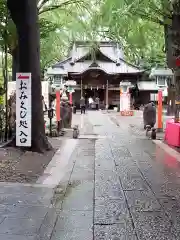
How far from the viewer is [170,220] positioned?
5570mm

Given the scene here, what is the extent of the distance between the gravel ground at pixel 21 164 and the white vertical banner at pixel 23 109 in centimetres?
42

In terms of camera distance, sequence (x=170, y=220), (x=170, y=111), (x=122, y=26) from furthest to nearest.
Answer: (x=170, y=111)
(x=122, y=26)
(x=170, y=220)

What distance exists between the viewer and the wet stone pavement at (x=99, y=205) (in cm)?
506

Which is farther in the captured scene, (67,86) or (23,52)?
(67,86)

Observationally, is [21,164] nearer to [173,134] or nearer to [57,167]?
[57,167]

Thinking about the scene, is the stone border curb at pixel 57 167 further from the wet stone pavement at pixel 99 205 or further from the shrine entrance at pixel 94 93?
the shrine entrance at pixel 94 93

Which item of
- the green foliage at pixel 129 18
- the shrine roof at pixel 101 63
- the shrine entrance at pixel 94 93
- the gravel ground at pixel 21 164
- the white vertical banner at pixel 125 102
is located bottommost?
the gravel ground at pixel 21 164

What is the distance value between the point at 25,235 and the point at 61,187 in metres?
2.75

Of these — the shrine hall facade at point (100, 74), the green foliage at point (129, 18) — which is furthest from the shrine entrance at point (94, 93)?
the green foliage at point (129, 18)

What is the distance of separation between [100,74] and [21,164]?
1525 inches

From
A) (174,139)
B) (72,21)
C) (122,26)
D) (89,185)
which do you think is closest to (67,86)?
(72,21)

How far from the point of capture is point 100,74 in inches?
1879

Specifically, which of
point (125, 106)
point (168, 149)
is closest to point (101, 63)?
point (125, 106)

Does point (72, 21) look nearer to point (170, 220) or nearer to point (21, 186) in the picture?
point (21, 186)
